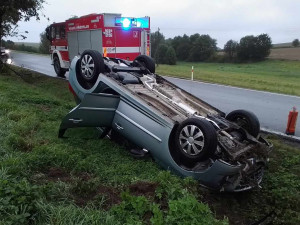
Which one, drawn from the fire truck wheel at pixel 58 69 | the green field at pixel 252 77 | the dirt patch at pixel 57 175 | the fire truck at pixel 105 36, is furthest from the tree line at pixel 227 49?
the dirt patch at pixel 57 175

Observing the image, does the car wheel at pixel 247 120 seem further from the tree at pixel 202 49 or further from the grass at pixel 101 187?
the tree at pixel 202 49

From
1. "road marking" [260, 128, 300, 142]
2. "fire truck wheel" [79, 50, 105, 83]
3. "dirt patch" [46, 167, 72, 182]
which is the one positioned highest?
"fire truck wheel" [79, 50, 105, 83]

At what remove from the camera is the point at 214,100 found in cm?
1087

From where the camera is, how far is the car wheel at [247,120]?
15.7ft

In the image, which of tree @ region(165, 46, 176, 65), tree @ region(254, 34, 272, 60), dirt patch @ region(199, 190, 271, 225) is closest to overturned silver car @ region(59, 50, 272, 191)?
dirt patch @ region(199, 190, 271, 225)

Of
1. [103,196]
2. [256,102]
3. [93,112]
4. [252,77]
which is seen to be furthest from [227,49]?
[103,196]

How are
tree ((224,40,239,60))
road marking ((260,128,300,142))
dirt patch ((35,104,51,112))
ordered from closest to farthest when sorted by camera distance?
1. road marking ((260,128,300,142))
2. dirt patch ((35,104,51,112))
3. tree ((224,40,239,60))

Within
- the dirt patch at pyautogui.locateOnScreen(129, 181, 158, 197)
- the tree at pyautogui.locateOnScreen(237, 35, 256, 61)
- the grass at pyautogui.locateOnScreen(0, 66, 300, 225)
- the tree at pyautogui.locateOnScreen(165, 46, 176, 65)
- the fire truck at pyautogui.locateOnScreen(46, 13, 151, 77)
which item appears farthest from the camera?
the tree at pyautogui.locateOnScreen(237, 35, 256, 61)

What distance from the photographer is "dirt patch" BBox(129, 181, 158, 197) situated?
11.9 feet

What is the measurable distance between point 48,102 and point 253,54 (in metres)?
46.2

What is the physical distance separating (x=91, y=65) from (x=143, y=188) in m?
2.57

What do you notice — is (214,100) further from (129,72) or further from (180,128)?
(180,128)

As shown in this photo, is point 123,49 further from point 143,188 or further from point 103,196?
point 103,196

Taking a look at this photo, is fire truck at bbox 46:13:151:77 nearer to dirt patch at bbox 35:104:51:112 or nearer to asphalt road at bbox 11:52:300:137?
asphalt road at bbox 11:52:300:137
